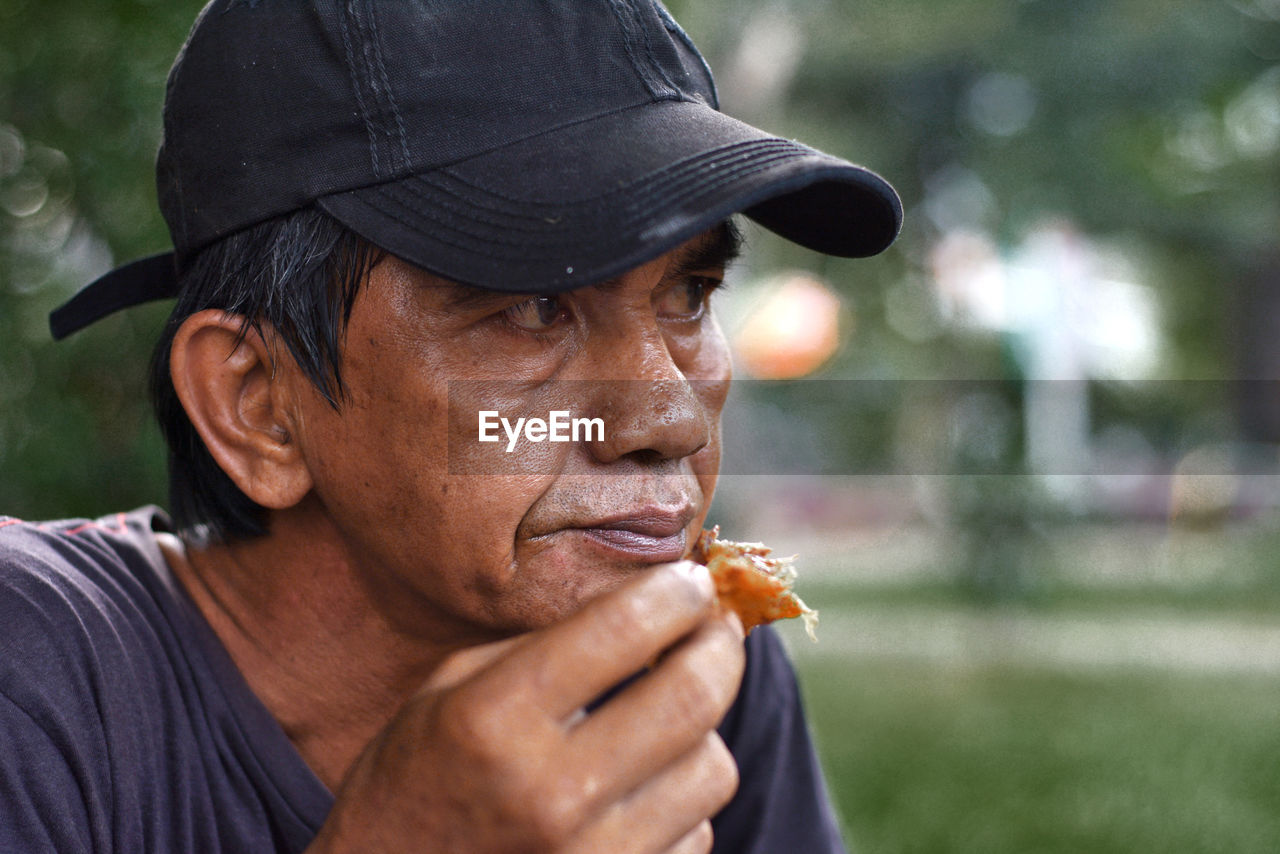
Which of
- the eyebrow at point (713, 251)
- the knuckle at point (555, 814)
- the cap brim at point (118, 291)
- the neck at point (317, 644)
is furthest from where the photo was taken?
the cap brim at point (118, 291)

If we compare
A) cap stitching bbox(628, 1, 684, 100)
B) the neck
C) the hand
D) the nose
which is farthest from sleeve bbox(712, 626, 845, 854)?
cap stitching bbox(628, 1, 684, 100)

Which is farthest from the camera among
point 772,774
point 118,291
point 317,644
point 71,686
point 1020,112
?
point 1020,112

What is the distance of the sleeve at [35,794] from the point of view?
1.47 m

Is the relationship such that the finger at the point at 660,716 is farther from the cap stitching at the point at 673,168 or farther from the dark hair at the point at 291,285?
the dark hair at the point at 291,285

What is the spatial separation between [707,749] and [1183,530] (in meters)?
21.8

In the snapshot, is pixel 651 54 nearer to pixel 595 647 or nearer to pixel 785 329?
pixel 595 647

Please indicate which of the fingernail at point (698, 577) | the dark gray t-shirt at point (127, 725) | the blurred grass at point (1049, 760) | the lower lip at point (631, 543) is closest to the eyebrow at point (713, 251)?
the lower lip at point (631, 543)

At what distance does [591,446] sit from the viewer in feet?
5.47

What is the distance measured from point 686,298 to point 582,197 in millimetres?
417

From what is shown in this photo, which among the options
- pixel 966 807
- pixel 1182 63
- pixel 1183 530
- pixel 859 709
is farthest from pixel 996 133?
pixel 966 807

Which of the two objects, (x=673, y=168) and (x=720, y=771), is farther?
(x=673, y=168)

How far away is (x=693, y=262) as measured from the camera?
1.84 meters

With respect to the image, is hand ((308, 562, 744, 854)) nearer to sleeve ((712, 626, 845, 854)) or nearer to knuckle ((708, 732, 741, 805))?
knuckle ((708, 732, 741, 805))

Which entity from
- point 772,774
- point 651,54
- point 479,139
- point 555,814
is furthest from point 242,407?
point 772,774
